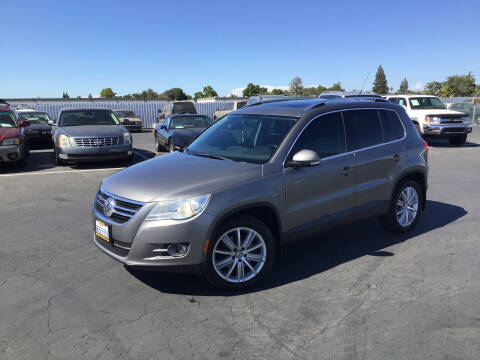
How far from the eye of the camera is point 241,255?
3.85 meters

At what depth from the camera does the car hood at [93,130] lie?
1111cm

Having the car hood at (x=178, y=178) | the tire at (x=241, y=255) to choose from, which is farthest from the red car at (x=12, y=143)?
the tire at (x=241, y=255)

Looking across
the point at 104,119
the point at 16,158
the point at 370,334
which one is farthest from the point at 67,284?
the point at 104,119

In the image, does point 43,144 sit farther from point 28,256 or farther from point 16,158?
point 28,256

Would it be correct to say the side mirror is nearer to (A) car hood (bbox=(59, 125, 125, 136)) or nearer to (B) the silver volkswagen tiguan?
(B) the silver volkswagen tiguan

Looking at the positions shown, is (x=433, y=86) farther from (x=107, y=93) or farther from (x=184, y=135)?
(x=184, y=135)

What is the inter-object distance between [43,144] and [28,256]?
12.6 meters

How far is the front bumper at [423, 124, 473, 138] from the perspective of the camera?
1494 cm

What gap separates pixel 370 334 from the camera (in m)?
3.15

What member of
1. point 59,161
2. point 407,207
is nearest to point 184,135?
point 59,161

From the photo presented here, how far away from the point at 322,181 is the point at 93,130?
870cm

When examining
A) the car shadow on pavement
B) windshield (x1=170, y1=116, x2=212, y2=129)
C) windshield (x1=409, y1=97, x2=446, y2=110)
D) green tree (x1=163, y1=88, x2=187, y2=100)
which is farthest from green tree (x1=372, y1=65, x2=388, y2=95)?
the car shadow on pavement

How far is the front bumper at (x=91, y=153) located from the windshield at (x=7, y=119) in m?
1.80

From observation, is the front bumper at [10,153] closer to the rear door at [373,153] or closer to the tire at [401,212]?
the rear door at [373,153]
